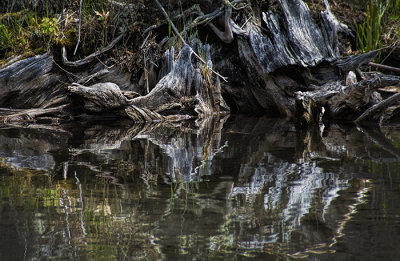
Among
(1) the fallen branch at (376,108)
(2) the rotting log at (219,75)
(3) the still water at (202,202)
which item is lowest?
(3) the still water at (202,202)

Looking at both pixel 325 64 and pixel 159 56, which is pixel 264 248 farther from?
pixel 159 56

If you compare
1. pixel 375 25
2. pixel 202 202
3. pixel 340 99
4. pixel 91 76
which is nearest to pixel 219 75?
pixel 340 99

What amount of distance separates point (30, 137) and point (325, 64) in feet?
15.2

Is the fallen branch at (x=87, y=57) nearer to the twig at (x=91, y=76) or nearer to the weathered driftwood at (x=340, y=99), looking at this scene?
the twig at (x=91, y=76)

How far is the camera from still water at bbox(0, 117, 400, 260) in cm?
137

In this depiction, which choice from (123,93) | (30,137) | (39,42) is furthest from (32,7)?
(30,137)

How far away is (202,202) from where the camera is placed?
74.8 inches

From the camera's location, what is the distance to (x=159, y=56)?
7363 millimetres

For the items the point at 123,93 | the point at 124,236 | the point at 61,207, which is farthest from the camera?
the point at 123,93

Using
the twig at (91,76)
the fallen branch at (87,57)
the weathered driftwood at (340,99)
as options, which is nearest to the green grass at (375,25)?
the weathered driftwood at (340,99)

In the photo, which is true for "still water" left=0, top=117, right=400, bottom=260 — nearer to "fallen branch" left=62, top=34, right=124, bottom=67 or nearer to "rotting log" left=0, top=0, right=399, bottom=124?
"rotting log" left=0, top=0, right=399, bottom=124

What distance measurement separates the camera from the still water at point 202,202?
1.37 meters

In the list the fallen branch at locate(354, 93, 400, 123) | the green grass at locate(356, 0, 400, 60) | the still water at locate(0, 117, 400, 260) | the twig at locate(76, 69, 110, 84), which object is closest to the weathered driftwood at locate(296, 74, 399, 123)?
the fallen branch at locate(354, 93, 400, 123)

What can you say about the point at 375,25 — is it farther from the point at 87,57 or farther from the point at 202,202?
the point at 202,202
